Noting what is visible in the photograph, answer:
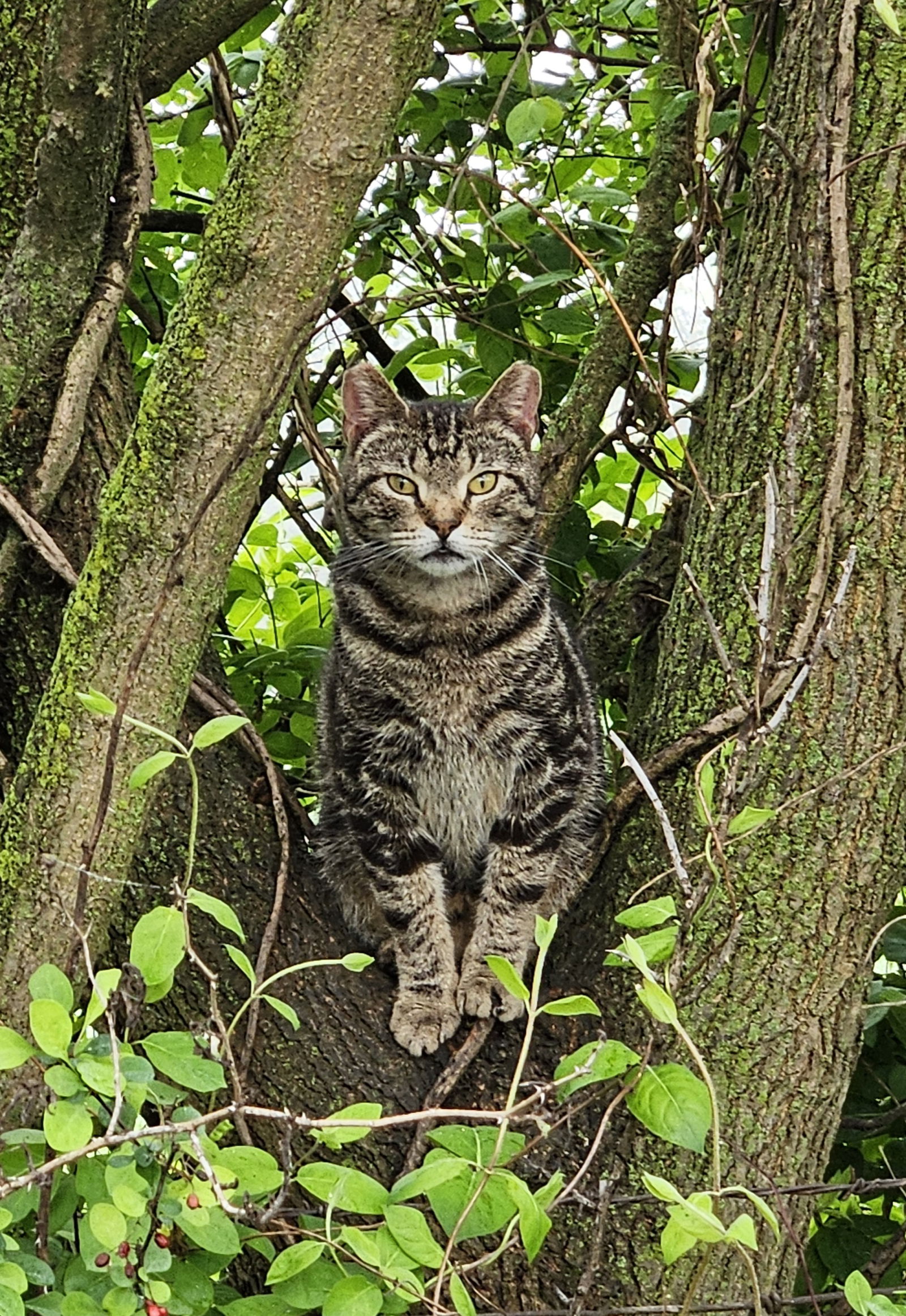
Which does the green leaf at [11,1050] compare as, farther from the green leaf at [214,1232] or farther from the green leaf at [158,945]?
the green leaf at [214,1232]

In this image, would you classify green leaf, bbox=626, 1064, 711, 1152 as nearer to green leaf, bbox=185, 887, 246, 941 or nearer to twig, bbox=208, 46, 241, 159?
green leaf, bbox=185, 887, 246, 941

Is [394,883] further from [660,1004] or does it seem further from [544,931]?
[660,1004]

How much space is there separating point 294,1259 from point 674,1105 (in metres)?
0.49

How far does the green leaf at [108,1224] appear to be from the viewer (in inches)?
63.2

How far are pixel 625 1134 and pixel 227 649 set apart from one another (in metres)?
2.00

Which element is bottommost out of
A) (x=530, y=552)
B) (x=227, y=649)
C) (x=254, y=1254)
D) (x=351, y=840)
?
(x=254, y=1254)

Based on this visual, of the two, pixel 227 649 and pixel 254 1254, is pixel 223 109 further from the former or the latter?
pixel 254 1254

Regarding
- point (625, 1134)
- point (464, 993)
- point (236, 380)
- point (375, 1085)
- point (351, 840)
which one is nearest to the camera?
point (236, 380)

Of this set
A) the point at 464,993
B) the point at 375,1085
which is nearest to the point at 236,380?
the point at 375,1085

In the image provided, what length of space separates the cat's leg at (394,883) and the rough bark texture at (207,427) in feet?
3.42

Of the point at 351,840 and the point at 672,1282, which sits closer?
the point at 672,1282

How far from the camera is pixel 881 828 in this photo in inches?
99.2

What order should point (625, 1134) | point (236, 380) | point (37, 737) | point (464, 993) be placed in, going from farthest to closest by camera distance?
point (464, 993) < point (625, 1134) < point (37, 737) < point (236, 380)

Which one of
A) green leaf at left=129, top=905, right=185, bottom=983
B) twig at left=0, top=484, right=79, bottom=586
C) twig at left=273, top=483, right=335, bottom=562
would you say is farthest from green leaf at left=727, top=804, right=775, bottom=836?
twig at left=273, top=483, right=335, bottom=562
